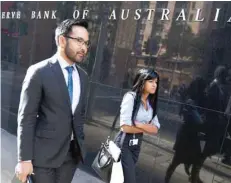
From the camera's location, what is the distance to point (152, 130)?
3.14 metres

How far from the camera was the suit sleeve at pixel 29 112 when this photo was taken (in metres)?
2.20

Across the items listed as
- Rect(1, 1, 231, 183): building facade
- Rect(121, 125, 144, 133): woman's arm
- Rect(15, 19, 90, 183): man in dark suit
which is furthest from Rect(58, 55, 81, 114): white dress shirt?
Rect(1, 1, 231, 183): building facade

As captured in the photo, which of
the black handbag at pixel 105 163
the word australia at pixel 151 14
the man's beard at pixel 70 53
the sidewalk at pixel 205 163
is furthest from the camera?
the word australia at pixel 151 14

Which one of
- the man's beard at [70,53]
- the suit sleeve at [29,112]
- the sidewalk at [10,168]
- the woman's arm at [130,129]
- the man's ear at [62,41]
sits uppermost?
the man's ear at [62,41]

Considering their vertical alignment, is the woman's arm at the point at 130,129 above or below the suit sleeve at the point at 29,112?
below

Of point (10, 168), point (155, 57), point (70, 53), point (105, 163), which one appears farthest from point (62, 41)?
point (10, 168)

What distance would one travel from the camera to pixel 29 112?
86.9 inches

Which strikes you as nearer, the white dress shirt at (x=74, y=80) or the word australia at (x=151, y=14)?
the white dress shirt at (x=74, y=80)

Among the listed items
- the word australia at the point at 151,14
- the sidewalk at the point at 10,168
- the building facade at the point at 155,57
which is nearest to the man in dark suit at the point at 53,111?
the building facade at the point at 155,57

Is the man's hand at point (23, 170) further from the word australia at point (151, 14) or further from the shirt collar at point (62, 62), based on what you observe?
the word australia at point (151, 14)

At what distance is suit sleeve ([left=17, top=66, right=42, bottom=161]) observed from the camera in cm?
220

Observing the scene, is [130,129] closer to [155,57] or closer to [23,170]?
[23,170]

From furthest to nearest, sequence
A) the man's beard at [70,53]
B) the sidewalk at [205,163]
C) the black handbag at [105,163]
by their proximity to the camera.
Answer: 1. the sidewalk at [205,163]
2. the black handbag at [105,163]
3. the man's beard at [70,53]

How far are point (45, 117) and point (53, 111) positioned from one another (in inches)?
3.1
